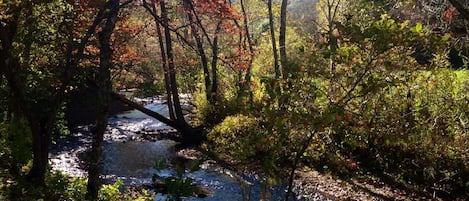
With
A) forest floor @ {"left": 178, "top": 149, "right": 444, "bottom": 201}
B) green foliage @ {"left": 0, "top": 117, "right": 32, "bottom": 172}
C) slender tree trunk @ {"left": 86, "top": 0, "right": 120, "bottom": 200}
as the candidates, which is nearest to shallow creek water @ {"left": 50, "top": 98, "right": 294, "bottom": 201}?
forest floor @ {"left": 178, "top": 149, "right": 444, "bottom": 201}

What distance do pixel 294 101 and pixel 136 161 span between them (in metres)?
Answer: 10.6

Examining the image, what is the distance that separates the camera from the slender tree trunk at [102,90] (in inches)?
287

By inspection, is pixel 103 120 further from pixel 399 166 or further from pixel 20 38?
pixel 399 166

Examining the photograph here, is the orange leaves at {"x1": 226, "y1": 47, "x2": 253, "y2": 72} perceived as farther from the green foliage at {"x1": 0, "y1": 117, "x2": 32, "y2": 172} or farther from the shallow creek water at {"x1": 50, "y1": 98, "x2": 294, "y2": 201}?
the green foliage at {"x1": 0, "y1": 117, "x2": 32, "y2": 172}

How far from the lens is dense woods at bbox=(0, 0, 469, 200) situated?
5273 millimetres

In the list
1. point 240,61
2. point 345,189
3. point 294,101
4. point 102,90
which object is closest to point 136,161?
point 240,61

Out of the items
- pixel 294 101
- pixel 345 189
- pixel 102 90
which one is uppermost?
pixel 102 90

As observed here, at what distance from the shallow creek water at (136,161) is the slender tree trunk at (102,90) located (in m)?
3.11

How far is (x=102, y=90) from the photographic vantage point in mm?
7492

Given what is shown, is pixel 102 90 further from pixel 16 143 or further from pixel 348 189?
pixel 348 189

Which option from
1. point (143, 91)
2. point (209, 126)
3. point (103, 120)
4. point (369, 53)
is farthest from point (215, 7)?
point (143, 91)

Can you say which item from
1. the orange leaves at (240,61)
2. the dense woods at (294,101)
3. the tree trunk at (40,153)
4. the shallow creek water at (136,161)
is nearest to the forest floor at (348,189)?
the dense woods at (294,101)

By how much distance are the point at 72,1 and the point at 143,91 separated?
2009cm

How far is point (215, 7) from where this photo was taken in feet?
51.5
